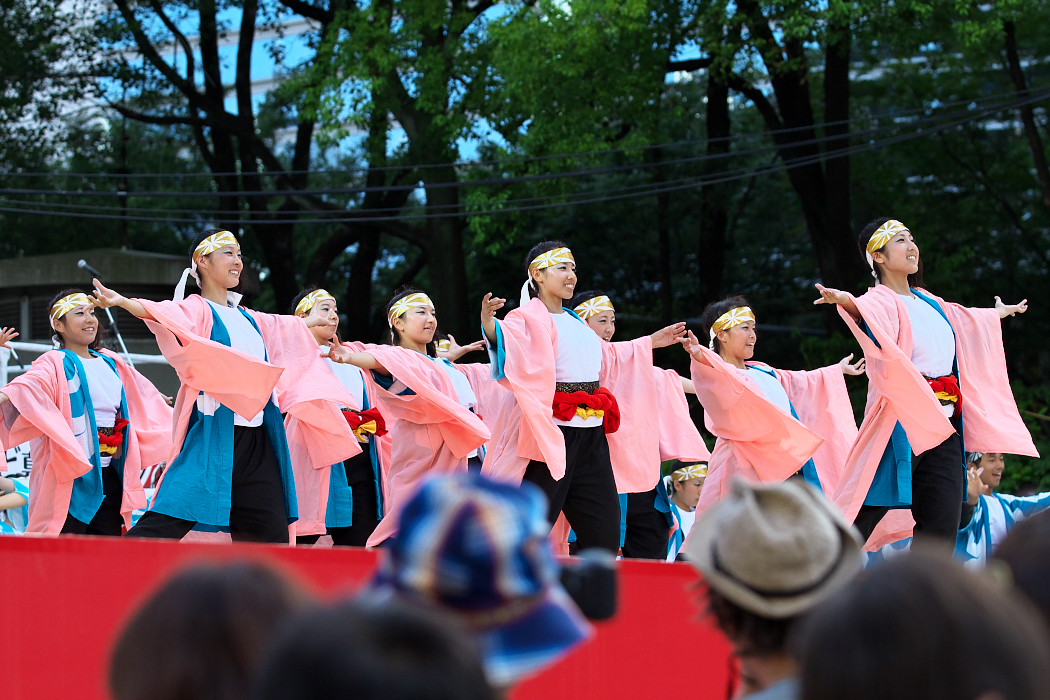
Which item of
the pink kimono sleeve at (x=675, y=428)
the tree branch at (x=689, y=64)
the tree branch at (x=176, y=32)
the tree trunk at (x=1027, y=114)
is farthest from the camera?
the tree branch at (x=176, y=32)

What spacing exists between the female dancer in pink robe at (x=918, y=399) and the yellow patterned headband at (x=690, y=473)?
7.96 ft

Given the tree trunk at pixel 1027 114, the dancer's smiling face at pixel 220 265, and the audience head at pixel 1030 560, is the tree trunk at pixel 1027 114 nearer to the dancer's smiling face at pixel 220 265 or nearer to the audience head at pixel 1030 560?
the dancer's smiling face at pixel 220 265

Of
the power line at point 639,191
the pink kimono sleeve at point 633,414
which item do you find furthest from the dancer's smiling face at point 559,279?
the power line at point 639,191

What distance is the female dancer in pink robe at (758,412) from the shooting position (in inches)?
239

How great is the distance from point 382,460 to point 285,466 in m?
1.54

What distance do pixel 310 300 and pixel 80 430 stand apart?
1363mm

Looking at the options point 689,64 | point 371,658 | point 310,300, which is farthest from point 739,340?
point 689,64

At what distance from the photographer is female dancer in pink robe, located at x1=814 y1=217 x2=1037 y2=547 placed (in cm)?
508

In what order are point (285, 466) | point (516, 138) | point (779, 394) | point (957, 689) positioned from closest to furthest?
point (957, 689) → point (285, 466) → point (779, 394) → point (516, 138)

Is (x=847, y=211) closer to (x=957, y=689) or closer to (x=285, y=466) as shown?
(x=285, y=466)

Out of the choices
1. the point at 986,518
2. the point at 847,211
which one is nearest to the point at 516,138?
the point at 847,211

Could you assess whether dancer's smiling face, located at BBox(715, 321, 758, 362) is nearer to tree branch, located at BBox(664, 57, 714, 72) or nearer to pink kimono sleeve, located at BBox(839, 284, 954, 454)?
pink kimono sleeve, located at BBox(839, 284, 954, 454)

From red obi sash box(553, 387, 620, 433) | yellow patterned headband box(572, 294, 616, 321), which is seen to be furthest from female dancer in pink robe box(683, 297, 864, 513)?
yellow patterned headband box(572, 294, 616, 321)

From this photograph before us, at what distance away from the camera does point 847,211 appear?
11.8 metres
